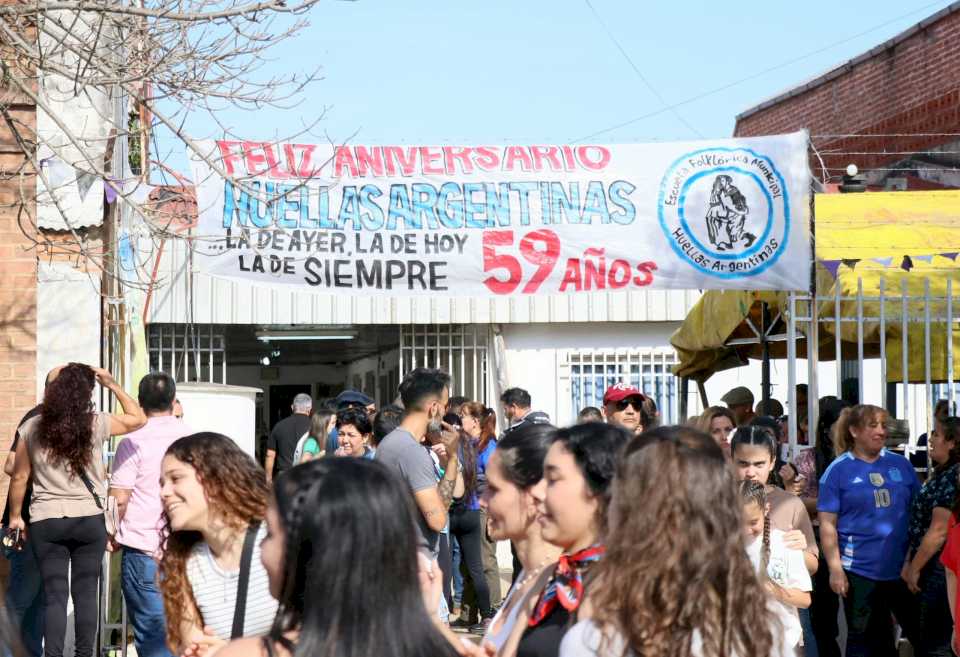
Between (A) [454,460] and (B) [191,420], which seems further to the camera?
(B) [191,420]

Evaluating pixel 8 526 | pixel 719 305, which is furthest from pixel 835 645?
pixel 8 526

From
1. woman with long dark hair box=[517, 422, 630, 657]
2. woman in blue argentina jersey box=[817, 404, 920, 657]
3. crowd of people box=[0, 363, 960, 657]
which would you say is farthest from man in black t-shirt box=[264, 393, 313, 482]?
woman with long dark hair box=[517, 422, 630, 657]

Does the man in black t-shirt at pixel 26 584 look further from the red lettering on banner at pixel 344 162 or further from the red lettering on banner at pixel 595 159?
the red lettering on banner at pixel 595 159

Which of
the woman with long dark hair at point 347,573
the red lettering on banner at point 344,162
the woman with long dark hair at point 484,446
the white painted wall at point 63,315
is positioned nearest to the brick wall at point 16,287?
the white painted wall at point 63,315

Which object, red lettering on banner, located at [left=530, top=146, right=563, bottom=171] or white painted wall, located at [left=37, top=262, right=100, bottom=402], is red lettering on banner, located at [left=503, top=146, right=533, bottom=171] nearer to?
red lettering on banner, located at [left=530, top=146, right=563, bottom=171]

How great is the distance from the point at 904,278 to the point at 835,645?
2.53 m

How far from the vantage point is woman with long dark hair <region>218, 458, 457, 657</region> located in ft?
8.45

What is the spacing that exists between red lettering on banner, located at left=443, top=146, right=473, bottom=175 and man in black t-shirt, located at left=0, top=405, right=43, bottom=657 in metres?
3.87

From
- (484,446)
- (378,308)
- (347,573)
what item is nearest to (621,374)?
(378,308)

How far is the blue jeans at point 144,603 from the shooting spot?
675 centimetres

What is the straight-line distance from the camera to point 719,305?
39.8 feet

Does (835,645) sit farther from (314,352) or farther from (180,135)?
(314,352)

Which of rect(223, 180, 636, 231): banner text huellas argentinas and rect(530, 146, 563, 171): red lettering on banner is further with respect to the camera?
rect(530, 146, 563, 171): red lettering on banner

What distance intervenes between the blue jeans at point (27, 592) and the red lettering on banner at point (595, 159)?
5118 mm
